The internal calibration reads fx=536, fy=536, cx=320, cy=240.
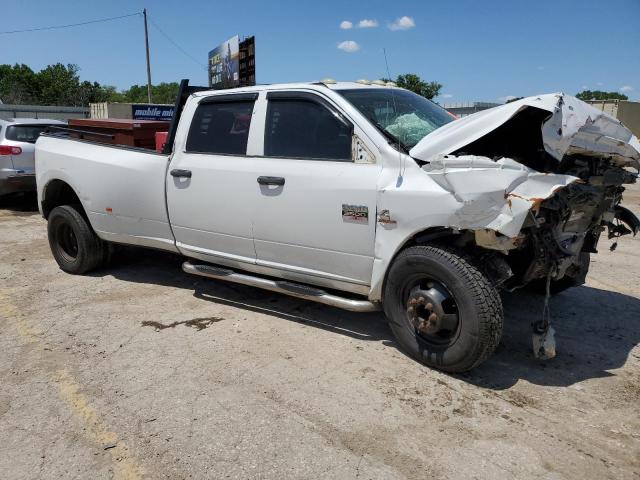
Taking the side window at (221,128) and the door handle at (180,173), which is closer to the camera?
the side window at (221,128)

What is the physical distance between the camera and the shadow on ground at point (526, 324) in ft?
12.0

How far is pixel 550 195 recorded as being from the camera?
9.90 feet

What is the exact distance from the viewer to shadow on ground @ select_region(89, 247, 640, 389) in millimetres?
3645

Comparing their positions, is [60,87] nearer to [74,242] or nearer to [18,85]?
[18,85]

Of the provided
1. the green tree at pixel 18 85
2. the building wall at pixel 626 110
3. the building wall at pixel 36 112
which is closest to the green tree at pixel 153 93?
the green tree at pixel 18 85

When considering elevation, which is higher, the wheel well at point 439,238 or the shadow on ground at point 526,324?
the wheel well at point 439,238

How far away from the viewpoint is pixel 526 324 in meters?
4.43

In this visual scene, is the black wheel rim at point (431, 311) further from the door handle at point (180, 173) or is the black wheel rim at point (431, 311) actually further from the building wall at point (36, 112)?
the building wall at point (36, 112)

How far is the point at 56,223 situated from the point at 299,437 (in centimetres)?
428

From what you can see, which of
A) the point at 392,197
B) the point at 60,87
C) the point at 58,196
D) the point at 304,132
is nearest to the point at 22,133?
the point at 58,196

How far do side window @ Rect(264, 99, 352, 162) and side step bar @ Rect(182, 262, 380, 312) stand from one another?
3.30ft

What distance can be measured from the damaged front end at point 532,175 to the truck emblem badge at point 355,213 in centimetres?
50

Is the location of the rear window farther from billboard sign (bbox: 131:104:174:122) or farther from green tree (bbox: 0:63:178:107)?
green tree (bbox: 0:63:178:107)

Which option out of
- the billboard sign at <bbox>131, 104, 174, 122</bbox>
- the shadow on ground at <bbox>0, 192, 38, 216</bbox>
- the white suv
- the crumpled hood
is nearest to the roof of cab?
the crumpled hood
